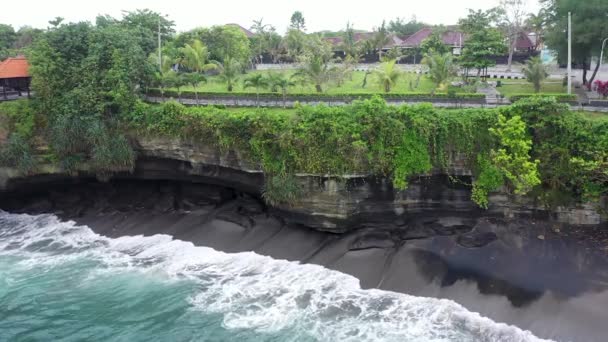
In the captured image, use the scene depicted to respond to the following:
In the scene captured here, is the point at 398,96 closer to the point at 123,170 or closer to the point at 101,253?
the point at 123,170

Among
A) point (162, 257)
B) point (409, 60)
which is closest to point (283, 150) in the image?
point (162, 257)

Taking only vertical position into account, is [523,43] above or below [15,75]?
above

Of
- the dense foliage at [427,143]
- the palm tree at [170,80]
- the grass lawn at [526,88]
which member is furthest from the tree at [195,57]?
the grass lawn at [526,88]

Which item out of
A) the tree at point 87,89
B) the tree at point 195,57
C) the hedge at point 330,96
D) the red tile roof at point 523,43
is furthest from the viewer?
the red tile roof at point 523,43

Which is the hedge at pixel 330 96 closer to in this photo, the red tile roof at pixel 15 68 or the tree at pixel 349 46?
the red tile roof at pixel 15 68

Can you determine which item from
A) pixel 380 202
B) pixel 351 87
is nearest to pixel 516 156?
pixel 380 202

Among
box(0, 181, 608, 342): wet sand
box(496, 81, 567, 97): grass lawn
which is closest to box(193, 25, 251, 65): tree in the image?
box(0, 181, 608, 342): wet sand

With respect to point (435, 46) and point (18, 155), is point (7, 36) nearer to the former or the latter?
point (18, 155)
